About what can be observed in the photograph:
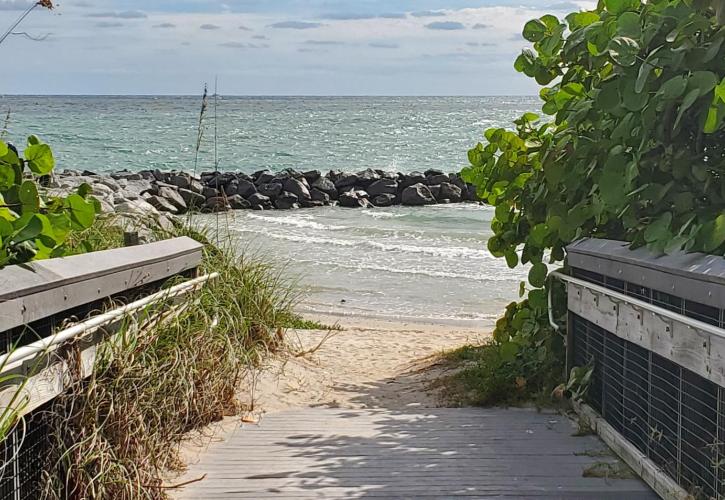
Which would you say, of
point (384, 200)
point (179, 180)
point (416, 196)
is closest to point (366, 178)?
point (384, 200)

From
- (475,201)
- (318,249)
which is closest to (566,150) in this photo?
(318,249)

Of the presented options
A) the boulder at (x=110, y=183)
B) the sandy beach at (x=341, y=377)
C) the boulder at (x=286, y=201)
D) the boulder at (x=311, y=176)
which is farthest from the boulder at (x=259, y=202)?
the sandy beach at (x=341, y=377)

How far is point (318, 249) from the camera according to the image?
1869cm

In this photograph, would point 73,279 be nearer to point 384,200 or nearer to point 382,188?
→ point 384,200

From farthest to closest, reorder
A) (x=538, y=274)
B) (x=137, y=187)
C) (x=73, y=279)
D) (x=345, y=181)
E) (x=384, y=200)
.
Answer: (x=345, y=181) → (x=384, y=200) → (x=137, y=187) → (x=538, y=274) → (x=73, y=279)

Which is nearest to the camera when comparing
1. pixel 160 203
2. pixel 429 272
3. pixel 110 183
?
pixel 429 272

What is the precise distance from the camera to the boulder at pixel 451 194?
2975 cm

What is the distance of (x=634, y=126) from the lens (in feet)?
13.4

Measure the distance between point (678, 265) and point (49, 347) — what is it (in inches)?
97.1

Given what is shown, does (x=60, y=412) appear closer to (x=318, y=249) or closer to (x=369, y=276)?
(x=369, y=276)

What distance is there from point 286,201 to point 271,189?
43.4 inches

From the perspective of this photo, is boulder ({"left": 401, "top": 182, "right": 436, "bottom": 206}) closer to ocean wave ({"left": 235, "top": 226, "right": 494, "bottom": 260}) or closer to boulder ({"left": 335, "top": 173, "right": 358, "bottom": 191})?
boulder ({"left": 335, "top": 173, "right": 358, "bottom": 191})

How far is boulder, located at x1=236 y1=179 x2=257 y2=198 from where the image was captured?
29.2 m

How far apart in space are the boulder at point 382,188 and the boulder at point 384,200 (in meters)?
0.37
